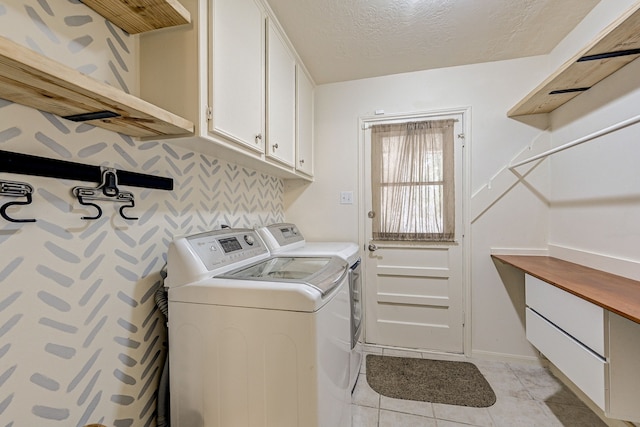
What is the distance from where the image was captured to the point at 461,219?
91.3 inches

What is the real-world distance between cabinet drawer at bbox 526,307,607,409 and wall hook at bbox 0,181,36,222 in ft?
7.27

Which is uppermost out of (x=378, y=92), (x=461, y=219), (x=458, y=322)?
(x=378, y=92)

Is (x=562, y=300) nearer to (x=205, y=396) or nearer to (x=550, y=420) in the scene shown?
(x=550, y=420)

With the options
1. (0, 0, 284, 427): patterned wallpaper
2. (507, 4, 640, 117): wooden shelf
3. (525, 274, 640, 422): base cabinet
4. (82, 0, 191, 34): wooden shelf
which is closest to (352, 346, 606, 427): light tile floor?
(525, 274, 640, 422): base cabinet

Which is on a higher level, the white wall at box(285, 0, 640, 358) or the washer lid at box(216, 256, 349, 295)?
the white wall at box(285, 0, 640, 358)

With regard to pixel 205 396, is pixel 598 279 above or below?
above

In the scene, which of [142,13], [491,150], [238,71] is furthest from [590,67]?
[142,13]

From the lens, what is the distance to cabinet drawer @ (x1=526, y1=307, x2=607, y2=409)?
116 cm

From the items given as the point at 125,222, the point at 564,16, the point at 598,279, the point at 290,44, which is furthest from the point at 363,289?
the point at 564,16

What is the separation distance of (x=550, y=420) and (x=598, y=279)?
3.03 ft

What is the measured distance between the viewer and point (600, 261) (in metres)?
1.60

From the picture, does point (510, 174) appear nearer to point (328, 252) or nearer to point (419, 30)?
point (419, 30)

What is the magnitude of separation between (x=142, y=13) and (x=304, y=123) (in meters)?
1.47

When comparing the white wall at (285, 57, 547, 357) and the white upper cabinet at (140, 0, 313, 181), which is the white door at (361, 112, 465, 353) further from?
the white upper cabinet at (140, 0, 313, 181)
